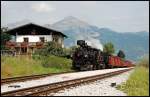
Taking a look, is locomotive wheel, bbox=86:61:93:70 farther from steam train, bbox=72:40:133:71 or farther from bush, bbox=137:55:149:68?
bush, bbox=137:55:149:68

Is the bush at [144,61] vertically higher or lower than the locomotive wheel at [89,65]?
higher

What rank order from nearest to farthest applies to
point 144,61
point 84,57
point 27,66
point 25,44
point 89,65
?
1. point 144,61
2. point 27,66
3. point 84,57
4. point 89,65
5. point 25,44

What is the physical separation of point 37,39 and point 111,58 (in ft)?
88.8

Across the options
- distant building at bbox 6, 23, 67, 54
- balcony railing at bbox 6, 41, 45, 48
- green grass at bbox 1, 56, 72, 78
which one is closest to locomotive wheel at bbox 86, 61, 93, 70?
green grass at bbox 1, 56, 72, 78

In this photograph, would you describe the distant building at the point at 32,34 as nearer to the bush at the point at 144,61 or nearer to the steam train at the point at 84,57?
the steam train at the point at 84,57

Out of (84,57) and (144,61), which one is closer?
(144,61)

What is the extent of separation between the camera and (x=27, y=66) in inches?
1439

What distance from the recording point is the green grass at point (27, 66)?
31.6 m

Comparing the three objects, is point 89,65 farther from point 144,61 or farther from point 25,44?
point 25,44

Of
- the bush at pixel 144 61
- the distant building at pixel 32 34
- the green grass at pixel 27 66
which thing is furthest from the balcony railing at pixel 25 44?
the bush at pixel 144 61

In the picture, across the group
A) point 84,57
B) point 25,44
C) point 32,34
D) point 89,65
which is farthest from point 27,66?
point 32,34

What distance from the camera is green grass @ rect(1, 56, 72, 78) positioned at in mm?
31631

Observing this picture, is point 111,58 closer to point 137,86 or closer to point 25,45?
point 25,45

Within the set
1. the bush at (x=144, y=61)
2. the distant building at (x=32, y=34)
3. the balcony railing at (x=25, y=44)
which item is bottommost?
the bush at (x=144, y=61)
